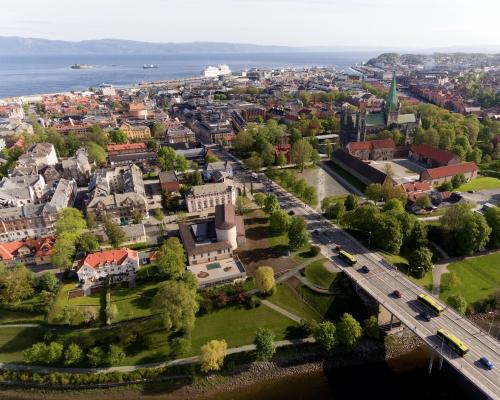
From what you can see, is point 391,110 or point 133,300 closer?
point 133,300

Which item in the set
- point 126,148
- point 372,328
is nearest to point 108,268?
point 372,328

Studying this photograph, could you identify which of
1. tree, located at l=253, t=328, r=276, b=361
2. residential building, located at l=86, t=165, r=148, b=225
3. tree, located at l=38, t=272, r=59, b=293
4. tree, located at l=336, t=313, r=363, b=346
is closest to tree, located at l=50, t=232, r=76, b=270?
tree, located at l=38, t=272, r=59, b=293

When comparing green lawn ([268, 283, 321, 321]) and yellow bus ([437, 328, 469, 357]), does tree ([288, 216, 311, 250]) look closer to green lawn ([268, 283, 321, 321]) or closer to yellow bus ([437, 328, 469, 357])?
green lawn ([268, 283, 321, 321])

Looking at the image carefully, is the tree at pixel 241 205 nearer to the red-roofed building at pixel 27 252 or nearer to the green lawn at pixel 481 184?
the red-roofed building at pixel 27 252

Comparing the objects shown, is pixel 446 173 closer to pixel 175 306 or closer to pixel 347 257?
pixel 347 257

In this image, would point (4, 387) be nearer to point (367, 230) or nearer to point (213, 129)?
point (367, 230)

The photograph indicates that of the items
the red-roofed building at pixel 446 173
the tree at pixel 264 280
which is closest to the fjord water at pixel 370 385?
the tree at pixel 264 280
